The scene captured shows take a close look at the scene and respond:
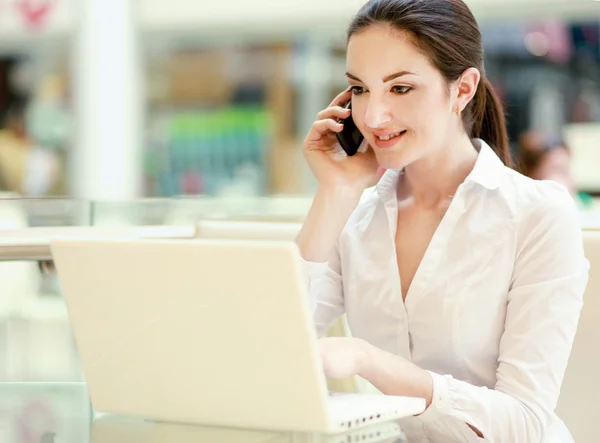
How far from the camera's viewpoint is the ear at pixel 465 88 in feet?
5.22

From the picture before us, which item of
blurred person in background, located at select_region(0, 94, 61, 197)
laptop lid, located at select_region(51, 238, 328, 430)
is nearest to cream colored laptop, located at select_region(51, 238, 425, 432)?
laptop lid, located at select_region(51, 238, 328, 430)

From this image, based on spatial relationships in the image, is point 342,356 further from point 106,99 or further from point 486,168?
point 106,99

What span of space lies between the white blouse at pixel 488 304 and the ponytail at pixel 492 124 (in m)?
0.13

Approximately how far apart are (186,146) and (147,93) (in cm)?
45

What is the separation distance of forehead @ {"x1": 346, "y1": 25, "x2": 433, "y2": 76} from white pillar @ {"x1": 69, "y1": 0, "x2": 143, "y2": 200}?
490 centimetres

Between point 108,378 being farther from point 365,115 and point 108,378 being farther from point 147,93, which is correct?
point 147,93

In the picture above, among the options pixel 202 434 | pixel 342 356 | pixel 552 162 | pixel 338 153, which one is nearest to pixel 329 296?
pixel 338 153

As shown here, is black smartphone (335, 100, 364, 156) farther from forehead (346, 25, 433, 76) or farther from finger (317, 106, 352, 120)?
forehead (346, 25, 433, 76)

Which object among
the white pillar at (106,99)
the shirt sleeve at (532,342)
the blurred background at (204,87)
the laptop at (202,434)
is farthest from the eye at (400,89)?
the white pillar at (106,99)

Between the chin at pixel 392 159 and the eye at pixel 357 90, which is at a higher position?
Answer: the eye at pixel 357 90

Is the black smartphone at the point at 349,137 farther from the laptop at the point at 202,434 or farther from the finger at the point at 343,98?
the laptop at the point at 202,434

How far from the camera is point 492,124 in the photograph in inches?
69.1

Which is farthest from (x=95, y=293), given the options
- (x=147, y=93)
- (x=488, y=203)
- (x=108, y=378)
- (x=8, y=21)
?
(x=8, y=21)

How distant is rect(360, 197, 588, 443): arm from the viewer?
1393 mm
